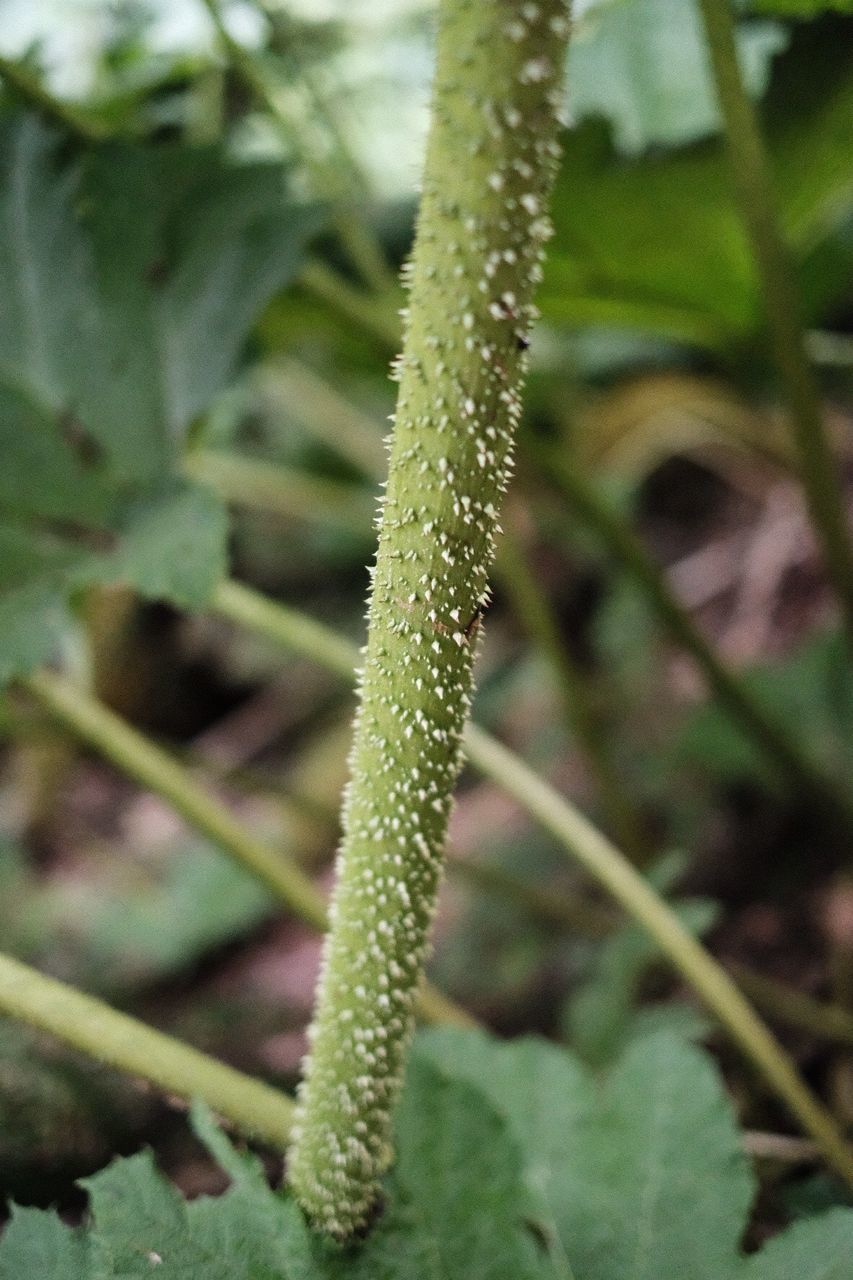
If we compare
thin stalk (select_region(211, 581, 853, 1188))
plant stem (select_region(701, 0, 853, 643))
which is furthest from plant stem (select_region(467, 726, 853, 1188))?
plant stem (select_region(701, 0, 853, 643))

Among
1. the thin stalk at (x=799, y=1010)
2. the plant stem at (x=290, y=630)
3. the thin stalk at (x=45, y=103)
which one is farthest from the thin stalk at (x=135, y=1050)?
the thin stalk at (x=45, y=103)

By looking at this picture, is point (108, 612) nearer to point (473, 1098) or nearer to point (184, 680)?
point (184, 680)

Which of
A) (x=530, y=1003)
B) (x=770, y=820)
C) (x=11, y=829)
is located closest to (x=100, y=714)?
(x=530, y=1003)

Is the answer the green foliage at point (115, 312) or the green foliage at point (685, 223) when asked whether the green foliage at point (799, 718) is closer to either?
the green foliage at point (685, 223)

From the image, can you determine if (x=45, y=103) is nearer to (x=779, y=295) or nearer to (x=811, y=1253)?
(x=779, y=295)

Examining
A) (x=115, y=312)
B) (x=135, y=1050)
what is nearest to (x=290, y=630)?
(x=115, y=312)

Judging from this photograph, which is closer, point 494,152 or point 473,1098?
point 494,152
